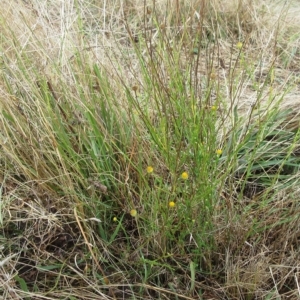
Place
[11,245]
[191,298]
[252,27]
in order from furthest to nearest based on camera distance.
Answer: [252,27]
[11,245]
[191,298]


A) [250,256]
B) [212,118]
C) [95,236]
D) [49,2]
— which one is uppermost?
[49,2]

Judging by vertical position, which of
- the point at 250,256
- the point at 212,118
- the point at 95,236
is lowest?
the point at 250,256

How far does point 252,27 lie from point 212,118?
1.36 meters

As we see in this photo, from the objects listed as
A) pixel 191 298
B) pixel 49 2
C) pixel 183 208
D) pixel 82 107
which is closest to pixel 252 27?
pixel 49 2

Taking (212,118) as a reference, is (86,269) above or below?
below

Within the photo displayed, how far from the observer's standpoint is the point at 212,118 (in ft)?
3.98

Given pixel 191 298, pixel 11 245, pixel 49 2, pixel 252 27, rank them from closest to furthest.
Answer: pixel 191 298 → pixel 11 245 → pixel 49 2 → pixel 252 27

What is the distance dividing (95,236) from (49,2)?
136 cm

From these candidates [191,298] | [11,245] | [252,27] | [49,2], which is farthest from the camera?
[252,27]

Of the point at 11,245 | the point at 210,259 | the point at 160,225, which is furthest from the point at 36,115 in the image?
the point at 210,259

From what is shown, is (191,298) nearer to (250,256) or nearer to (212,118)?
(250,256)

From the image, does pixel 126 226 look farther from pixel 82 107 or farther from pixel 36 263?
pixel 82 107

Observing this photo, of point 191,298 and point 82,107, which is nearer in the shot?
point 191,298

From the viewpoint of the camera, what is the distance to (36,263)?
1.25 m
